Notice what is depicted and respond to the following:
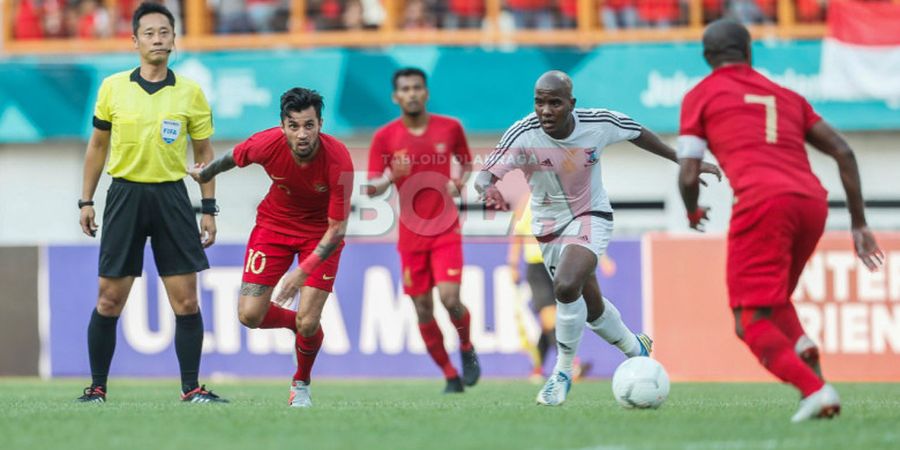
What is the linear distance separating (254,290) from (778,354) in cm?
366

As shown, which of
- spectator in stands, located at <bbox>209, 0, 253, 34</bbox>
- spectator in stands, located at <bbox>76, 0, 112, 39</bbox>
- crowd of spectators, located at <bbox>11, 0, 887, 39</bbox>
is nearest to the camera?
crowd of spectators, located at <bbox>11, 0, 887, 39</bbox>

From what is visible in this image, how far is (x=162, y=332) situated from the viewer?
16656mm

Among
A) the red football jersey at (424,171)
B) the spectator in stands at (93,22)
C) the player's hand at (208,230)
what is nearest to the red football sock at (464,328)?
the red football jersey at (424,171)

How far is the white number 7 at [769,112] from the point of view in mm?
7254

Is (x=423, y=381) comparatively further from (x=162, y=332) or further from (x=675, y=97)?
(x=675, y=97)

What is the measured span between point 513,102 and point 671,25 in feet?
8.52

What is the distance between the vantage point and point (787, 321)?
7.34 m

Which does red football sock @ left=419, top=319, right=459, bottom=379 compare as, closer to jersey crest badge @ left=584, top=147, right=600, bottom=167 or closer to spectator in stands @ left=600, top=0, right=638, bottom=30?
jersey crest badge @ left=584, top=147, right=600, bottom=167

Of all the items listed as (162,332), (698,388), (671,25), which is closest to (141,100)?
(698,388)

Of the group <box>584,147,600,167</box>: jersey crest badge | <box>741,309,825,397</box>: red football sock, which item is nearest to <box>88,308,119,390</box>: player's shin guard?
<box>584,147,600,167</box>: jersey crest badge

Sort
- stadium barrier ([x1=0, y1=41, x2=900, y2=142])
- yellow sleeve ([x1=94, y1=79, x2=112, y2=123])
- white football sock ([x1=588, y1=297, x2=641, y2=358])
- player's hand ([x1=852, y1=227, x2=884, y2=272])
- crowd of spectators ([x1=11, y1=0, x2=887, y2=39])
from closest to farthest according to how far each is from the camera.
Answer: player's hand ([x1=852, y1=227, x2=884, y2=272])
yellow sleeve ([x1=94, y1=79, x2=112, y2=123])
white football sock ([x1=588, y1=297, x2=641, y2=358])
stadium barrier ([x1=0, y1=41, x2=900, y2=142])
crowd of spectators ([x1=11, y1=0, x2=887, y2=39])

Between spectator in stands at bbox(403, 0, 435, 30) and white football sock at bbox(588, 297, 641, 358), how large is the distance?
1210 centimetres

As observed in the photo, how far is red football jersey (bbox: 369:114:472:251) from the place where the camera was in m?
12.0

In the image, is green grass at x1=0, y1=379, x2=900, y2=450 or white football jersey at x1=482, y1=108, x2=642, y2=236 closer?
green grass at x1=0, y1=379, x2=900, y2=450
